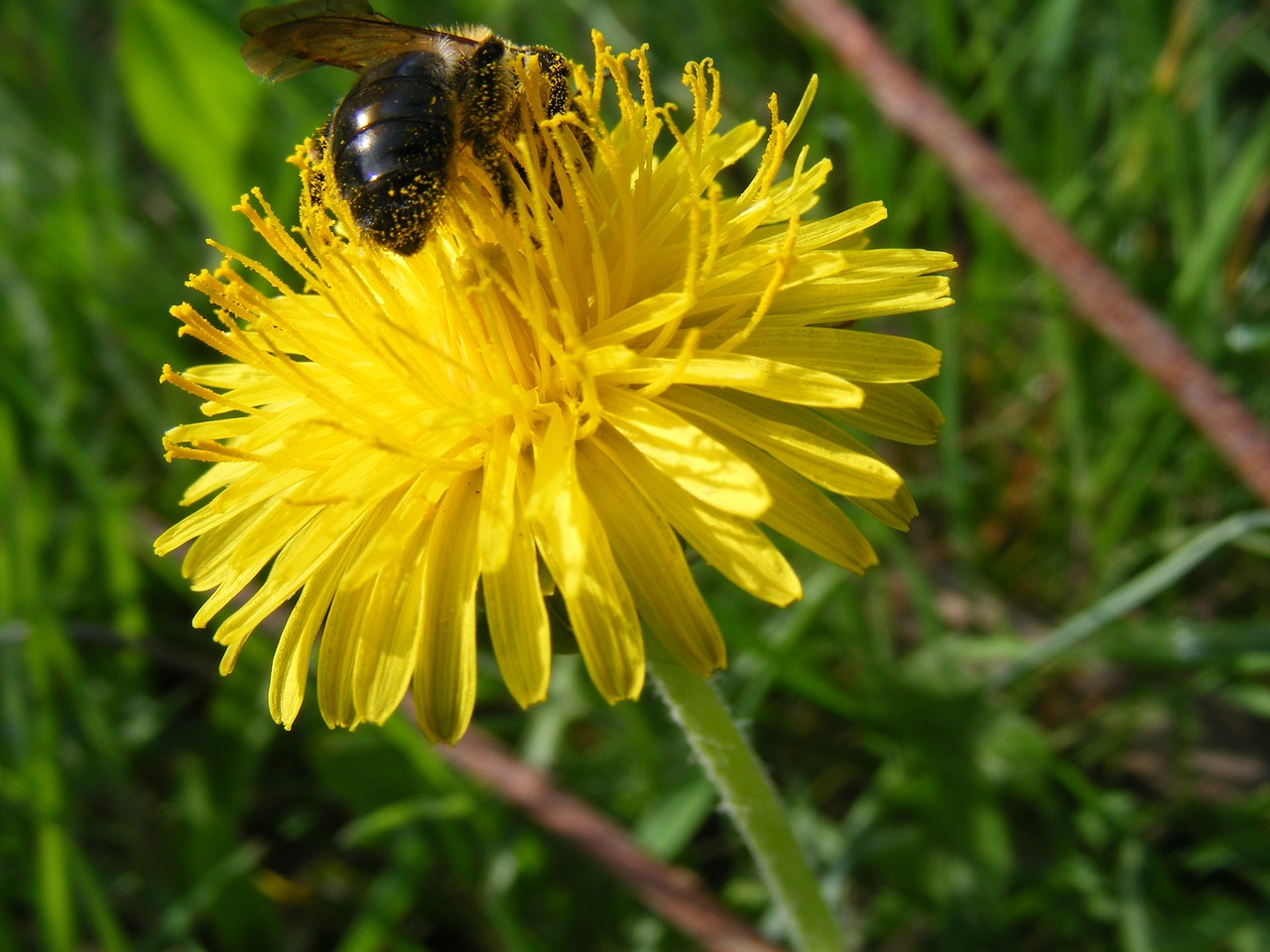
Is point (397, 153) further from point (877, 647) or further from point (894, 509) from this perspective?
point (877, 647)

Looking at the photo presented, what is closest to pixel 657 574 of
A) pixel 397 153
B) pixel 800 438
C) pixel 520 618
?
pixel 520 618

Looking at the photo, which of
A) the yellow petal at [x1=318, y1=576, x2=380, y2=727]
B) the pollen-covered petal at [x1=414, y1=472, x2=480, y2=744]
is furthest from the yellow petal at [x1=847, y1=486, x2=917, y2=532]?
the yellow petal at [x1=318, y1=576, x2=380, y2=727]

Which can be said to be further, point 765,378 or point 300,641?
point 300,641

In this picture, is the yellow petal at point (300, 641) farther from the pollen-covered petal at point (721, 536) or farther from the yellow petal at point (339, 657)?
the pollen-covered petal at point (721, 536)

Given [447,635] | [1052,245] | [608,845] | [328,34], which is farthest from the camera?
[1052,245]

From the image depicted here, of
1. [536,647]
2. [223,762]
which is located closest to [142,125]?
[223,762]

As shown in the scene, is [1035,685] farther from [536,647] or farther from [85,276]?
[85,276]
